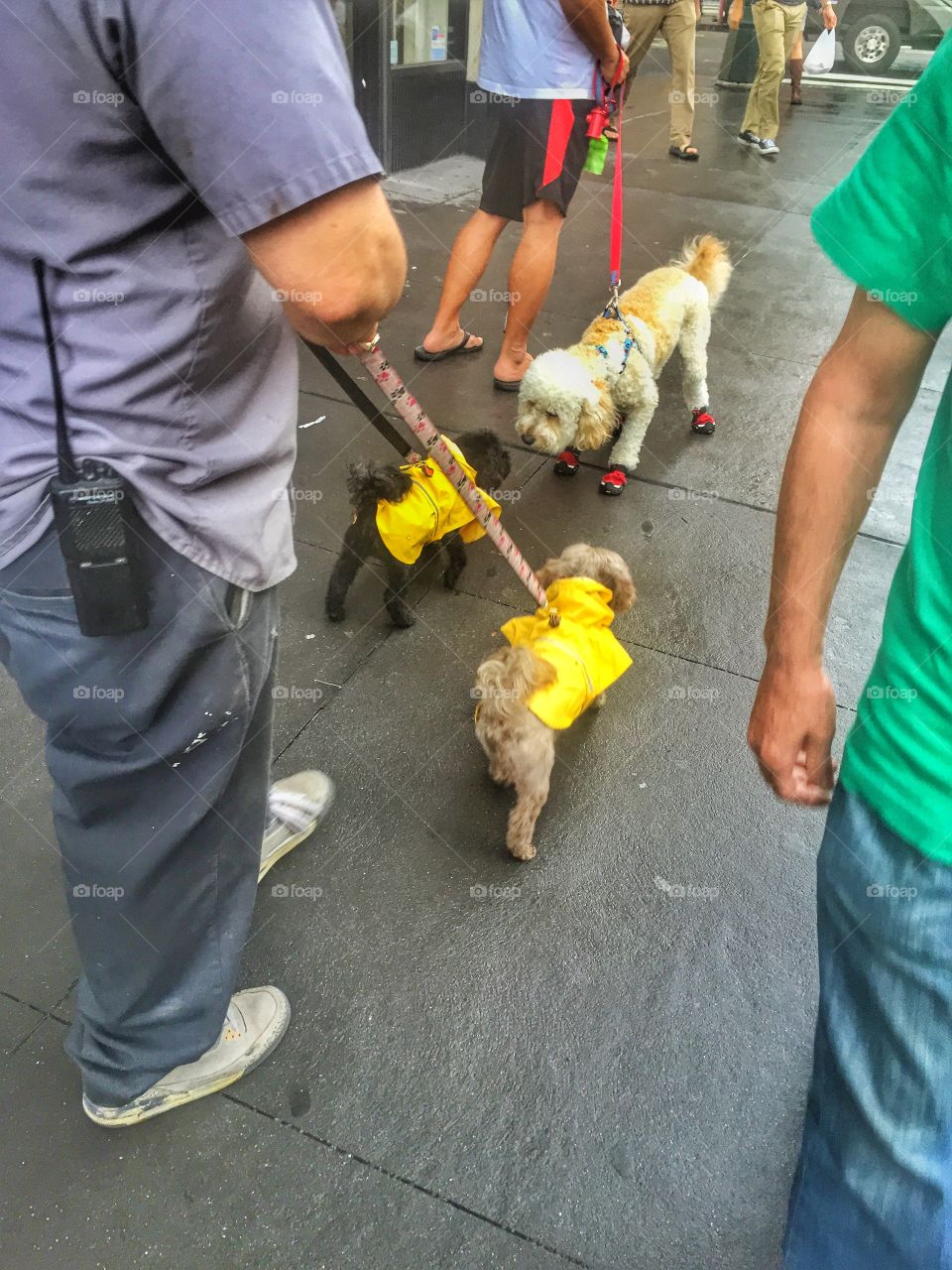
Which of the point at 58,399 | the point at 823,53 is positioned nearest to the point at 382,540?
the point at 58,399

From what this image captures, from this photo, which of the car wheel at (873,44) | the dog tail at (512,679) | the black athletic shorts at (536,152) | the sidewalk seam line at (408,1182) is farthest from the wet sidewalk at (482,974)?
the car wheel at (873,44)

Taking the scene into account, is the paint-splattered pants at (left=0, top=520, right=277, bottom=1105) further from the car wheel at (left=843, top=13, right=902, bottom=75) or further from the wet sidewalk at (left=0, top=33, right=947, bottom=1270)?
the car wheel at (left=843, top=13, right=902, bottom=75)

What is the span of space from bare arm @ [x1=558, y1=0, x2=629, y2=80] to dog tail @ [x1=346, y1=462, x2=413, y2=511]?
89.9 inches

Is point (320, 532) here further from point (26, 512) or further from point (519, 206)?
point (26, 512)

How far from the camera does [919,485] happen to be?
3.67 feet

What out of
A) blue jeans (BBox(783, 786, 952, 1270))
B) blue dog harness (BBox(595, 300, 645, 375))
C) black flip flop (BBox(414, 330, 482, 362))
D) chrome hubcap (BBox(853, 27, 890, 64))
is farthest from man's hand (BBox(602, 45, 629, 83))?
chrome hubcap (BBox(853, 27, 890, 64))

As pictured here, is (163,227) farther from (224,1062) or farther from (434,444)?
(224,1062)

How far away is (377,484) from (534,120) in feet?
7.32

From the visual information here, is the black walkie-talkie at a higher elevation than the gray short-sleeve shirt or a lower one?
lower

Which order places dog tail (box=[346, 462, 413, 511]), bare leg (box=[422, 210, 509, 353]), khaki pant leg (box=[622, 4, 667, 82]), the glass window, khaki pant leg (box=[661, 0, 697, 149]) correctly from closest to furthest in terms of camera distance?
dog tail (box=[346, 462, 413, 511]) < bare leg (box=[422, 210, 509, 353]) < khaki pant leg (box=[622, 4, 667, 82]) < the glass window < khaki pant leg (box=[661, 0, 697, 149])

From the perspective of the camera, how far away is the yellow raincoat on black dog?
9.86 feet

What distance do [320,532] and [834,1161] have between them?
3.13 metres

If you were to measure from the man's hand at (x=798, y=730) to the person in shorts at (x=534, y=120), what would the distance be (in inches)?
141

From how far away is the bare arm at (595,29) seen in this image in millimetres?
3645
